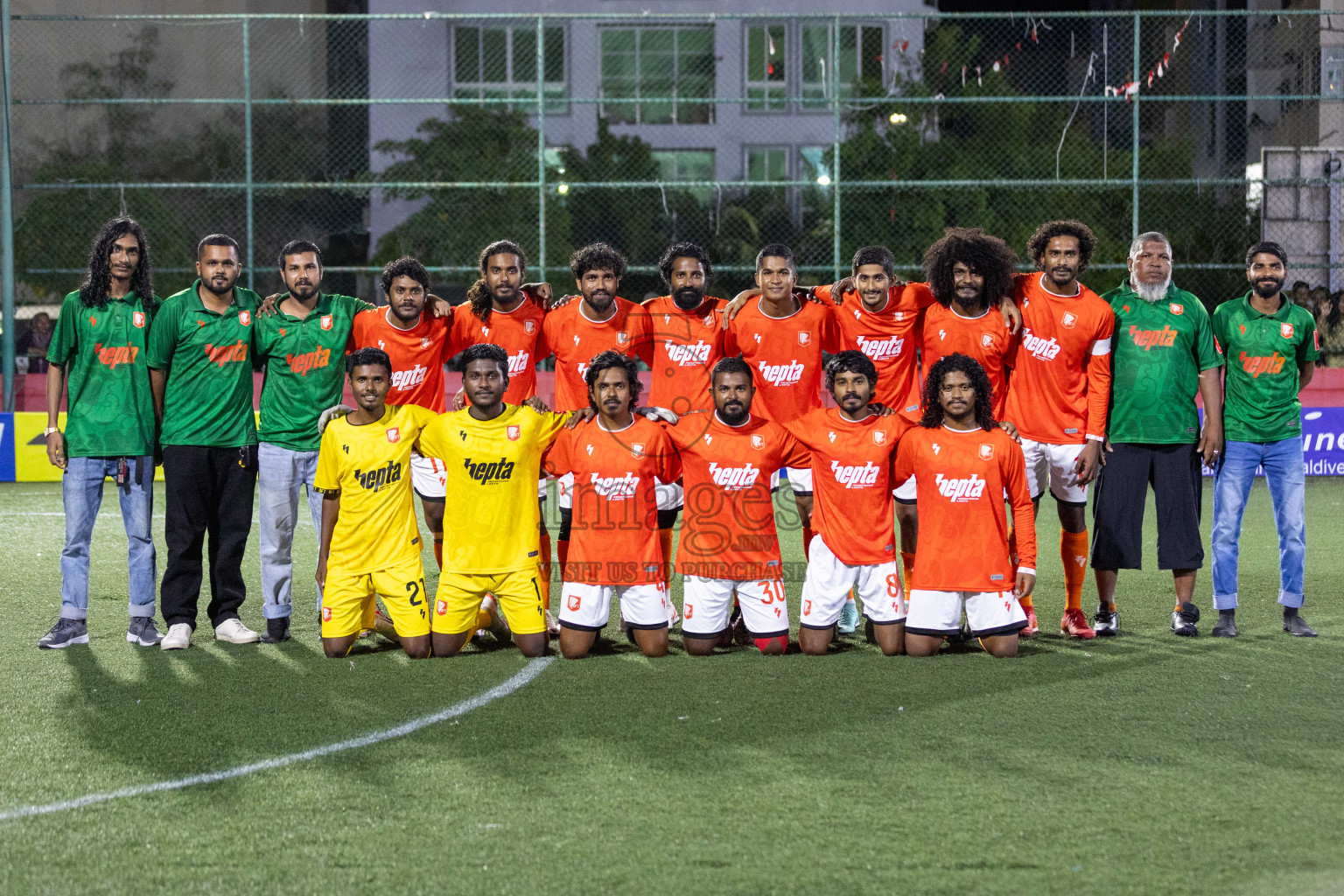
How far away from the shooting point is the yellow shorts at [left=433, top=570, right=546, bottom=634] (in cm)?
624

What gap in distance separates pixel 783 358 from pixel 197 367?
2.97 meters

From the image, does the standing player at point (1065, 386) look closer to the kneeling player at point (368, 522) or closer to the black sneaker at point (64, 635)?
the kneeling player at point (368, 522)

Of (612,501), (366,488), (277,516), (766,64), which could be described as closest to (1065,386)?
(612,501)

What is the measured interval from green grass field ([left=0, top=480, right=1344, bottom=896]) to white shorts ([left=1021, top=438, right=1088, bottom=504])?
0.77 meters

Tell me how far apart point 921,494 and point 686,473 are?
1.13m

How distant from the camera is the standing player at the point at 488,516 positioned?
625cm

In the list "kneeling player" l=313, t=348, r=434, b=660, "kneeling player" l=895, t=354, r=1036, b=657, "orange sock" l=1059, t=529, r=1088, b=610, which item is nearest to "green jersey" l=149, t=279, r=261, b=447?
"kneeling player" l=313, t=348, r=434, b=660

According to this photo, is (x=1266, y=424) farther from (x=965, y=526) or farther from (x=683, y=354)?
(x=683, y=354)

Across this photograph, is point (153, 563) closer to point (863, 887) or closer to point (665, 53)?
point (863, 887)

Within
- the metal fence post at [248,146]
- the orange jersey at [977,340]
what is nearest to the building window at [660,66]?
the metal fence post at [248,146]

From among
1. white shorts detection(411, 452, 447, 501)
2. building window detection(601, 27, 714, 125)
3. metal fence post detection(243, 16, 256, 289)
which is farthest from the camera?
building window detection(601, 27, 714, 125)

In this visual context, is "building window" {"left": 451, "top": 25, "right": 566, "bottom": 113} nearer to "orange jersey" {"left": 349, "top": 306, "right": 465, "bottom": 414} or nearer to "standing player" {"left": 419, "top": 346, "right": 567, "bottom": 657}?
"orange jersey" {"left": 349, "top": 306, "right": 465, "bottom": 414}

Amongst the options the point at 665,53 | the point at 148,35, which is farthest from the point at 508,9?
the point at 148,35

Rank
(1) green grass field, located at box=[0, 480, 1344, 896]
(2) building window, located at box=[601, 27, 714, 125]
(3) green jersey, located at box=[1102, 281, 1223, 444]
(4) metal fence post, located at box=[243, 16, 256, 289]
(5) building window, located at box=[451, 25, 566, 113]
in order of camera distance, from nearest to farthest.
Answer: (1) green grass field, located at box=[0, 480, 1344, 896]
(3) green jersey, located at box=[1102, 281, 1223, 444]
(4) metal fence post, located at box=[243, 16, 256, 289]
(5) building window, located at box=[451, 25, 566, 113]
(2) building window, located at box=[601, 27, 714, 125]
